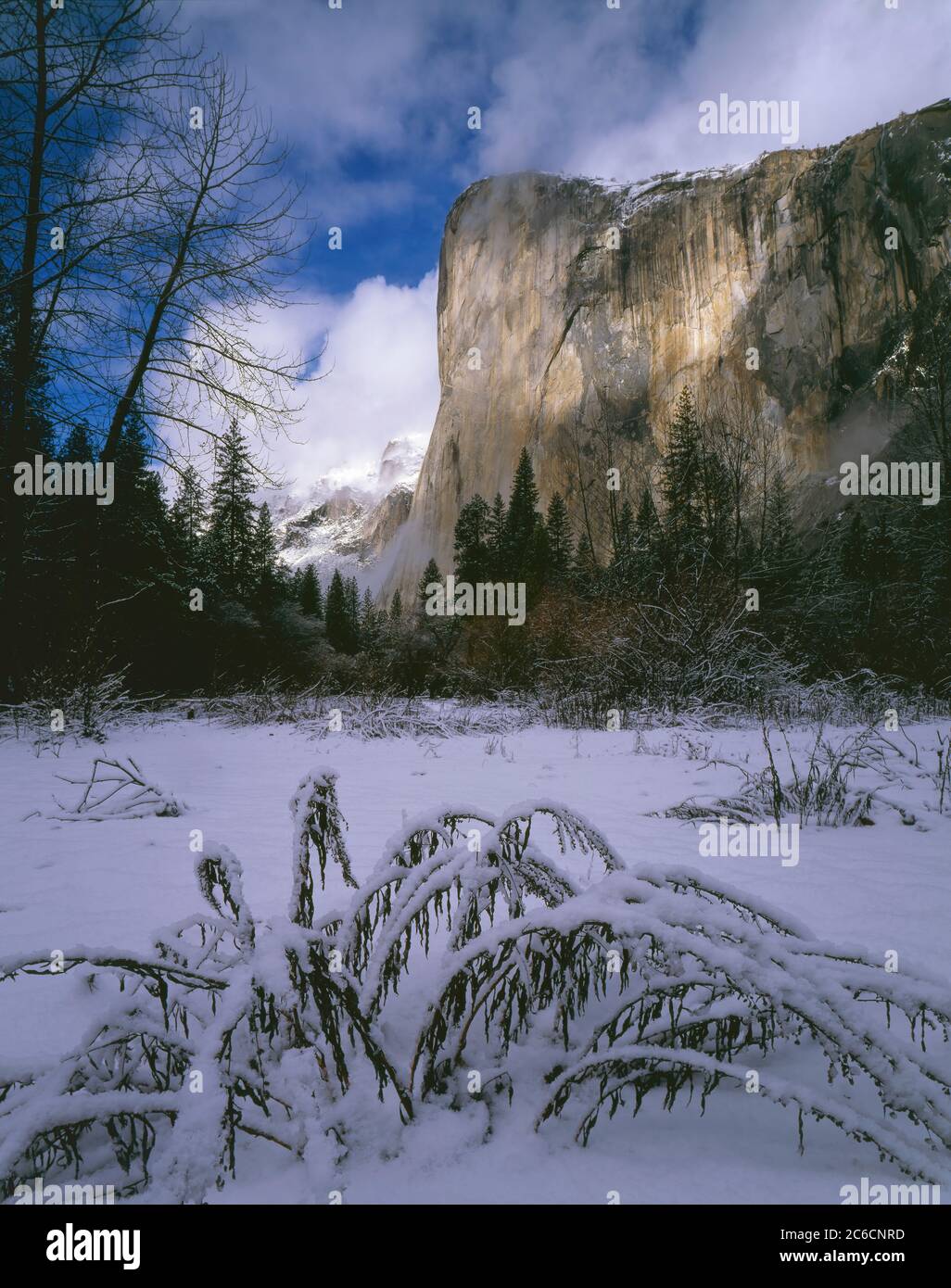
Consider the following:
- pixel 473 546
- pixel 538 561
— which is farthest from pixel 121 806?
pixel 473 546

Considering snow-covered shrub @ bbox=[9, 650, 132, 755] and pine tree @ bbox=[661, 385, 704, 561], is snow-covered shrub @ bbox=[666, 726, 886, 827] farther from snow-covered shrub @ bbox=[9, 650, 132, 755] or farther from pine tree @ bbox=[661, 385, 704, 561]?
pine tree @ bbox=[661, 385, 704, 561]

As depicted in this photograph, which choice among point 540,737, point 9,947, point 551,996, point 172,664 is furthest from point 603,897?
point 172,664

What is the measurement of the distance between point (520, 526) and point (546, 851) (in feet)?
110

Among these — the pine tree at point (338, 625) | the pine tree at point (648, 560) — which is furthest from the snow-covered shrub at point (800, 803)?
the pine tree at point (338, 625)

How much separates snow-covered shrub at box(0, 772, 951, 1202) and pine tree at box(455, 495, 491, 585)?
30370 mm

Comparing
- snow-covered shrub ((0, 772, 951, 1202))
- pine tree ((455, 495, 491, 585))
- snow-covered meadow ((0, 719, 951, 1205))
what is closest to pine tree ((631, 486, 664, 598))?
snow-covered meadow ((0, 719, 951, 1205))

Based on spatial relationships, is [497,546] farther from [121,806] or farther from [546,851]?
[546,851]

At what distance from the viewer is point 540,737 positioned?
7285 millimetres

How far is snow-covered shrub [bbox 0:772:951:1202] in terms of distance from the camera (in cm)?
72

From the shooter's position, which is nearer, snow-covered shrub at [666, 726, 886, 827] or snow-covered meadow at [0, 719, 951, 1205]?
snow-covered meadow at [0, 719, 951, 1205]

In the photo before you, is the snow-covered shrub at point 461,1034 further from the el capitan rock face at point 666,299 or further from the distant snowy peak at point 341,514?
the distant snowy peak at point 341,514

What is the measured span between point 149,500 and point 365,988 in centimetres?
1257

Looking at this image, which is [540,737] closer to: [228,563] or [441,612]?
[441,612]

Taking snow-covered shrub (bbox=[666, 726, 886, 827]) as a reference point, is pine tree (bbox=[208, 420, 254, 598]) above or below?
above
